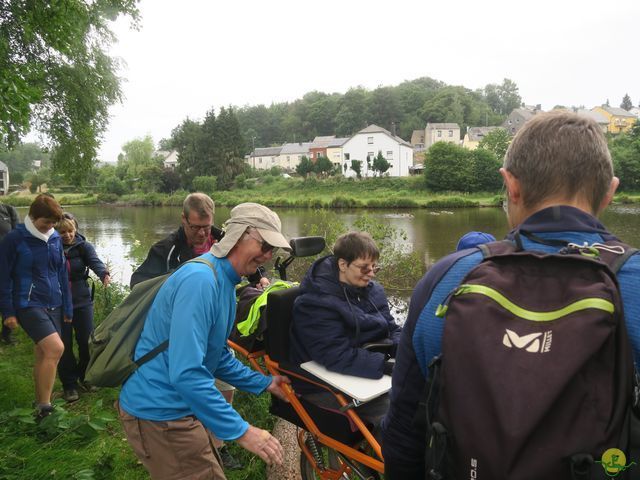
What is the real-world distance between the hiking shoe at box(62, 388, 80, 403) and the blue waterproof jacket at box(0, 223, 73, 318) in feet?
3.51

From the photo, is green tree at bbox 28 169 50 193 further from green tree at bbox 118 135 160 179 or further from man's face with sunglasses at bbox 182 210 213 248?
man's face with sunglasses at bbox 182 210 213 248

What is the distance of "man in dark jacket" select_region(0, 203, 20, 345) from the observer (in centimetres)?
601

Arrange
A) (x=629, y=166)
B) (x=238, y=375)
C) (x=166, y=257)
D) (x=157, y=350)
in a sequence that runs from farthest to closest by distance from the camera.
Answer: (x=629, y=166), (x=166, y=257), (x=238, y=375), (x=157, y=350)

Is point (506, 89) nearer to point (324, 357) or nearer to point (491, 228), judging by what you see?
point (491, 228)

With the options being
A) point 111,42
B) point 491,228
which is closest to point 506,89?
point 491,228

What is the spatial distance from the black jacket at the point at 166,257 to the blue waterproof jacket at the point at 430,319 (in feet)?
9.37

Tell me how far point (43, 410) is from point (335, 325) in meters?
2.85

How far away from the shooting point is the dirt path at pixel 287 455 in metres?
3.57

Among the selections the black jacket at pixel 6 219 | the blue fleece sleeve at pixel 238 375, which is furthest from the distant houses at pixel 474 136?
the blue fleece sleeve at pixel 238 375

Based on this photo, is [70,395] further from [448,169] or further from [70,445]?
[448,169]

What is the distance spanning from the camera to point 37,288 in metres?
4.18

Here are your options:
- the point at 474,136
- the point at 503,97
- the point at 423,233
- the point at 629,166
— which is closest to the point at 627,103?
the point at 503,97

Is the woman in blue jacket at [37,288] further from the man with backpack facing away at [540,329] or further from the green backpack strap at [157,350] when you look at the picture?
the man with backpack facing away at [540,329]

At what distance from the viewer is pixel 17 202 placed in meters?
50.4
